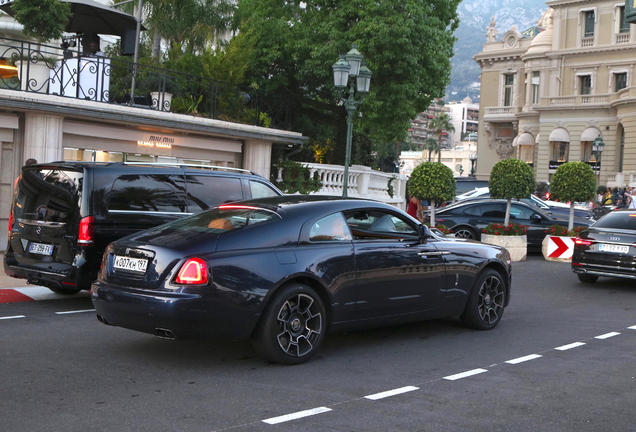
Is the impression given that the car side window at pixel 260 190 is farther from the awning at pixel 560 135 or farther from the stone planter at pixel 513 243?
the awning at pixel 560 135

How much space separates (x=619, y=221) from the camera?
551 inches

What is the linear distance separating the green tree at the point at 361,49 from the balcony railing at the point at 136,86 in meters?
1.50

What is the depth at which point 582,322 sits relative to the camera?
10.1 metres

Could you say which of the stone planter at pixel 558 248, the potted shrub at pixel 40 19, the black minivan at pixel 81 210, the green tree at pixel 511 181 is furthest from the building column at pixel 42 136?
the stone planter at pixel 558 248

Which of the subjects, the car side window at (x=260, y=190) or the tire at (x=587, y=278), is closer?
the car side window at (x=260, y=190)

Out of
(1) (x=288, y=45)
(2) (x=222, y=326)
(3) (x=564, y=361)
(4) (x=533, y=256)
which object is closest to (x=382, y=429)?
A: (2) (x=222, y=326)

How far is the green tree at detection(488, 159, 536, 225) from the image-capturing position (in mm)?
19344

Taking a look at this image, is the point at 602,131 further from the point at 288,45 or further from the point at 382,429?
the point at 382,429

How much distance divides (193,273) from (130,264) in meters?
0.71

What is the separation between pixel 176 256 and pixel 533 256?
15643 mm

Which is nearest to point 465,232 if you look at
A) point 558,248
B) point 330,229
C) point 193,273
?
point 558,248

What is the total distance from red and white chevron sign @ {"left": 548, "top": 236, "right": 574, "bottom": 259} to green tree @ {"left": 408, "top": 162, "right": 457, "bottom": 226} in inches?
104

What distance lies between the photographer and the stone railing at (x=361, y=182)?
69.5ft

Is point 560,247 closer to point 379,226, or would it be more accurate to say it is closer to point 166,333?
point 379,226
